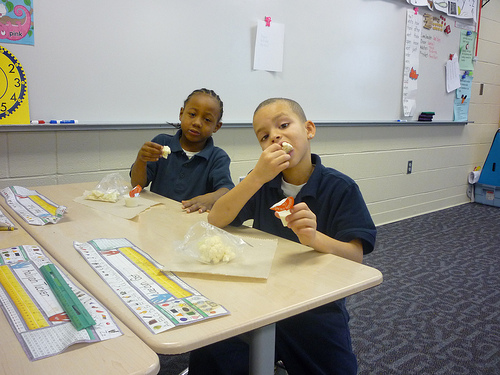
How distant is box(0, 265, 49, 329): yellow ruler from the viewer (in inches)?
25.8

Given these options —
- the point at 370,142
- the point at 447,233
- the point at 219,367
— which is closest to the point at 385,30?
the point at 370,142

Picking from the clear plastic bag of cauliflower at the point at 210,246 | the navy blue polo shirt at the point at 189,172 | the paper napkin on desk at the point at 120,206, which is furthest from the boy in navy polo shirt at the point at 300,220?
the navy blue polo shirt at the point at 189,172

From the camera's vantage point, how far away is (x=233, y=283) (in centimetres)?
83

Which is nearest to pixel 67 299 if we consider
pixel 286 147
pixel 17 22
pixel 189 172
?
pixel 286 147

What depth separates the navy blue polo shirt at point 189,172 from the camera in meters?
1.83

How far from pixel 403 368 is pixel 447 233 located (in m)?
2.21

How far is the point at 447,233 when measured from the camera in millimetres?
3584

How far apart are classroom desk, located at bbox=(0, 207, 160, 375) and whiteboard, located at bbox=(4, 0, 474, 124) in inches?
64.8

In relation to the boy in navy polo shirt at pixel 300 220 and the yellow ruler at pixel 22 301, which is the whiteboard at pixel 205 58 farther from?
the yellow ruler at pixel 22 301

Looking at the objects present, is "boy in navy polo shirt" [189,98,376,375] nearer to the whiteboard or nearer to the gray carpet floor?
the gray carpet floor

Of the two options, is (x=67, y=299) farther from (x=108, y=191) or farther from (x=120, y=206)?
(x=108, y=191)

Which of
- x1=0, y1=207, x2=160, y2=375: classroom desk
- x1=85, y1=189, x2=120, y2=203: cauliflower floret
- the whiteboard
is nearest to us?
x1=0, y1=207, x2=160, y2=375: classroom desk

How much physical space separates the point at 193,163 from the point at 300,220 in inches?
37.9

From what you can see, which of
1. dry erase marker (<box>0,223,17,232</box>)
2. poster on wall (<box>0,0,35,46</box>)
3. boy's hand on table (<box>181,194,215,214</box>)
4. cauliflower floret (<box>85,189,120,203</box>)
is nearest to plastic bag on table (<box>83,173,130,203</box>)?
cauliflower floret (<box>85,189,120,203</box>)
